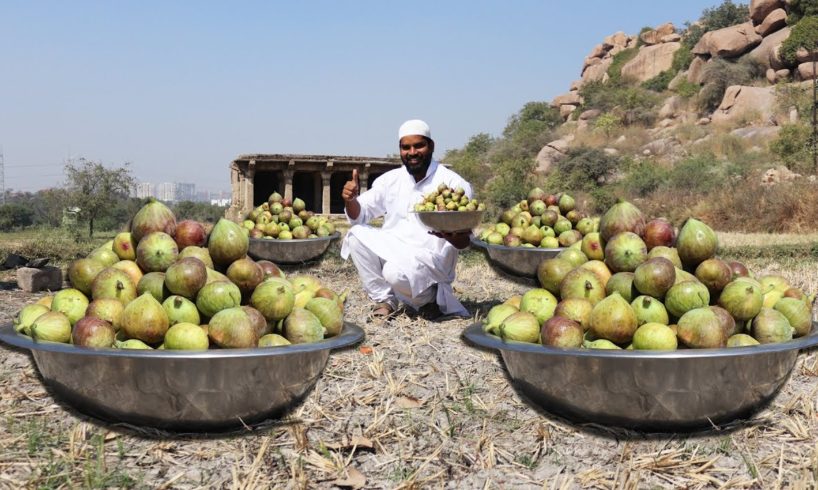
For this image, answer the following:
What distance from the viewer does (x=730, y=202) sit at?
51.9 feet

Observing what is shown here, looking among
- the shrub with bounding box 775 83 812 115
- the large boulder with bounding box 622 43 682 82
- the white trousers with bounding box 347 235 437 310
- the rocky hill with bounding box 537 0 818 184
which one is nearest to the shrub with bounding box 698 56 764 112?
the rocky hill with bounding box 537 0 818 184

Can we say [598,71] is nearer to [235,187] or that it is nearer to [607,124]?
[607,124]

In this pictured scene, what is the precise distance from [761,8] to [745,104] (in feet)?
37.0

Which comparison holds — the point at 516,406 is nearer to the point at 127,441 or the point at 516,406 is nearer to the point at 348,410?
the point at 348,410

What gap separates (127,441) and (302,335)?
0.82 metres

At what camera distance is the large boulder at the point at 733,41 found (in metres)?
45.7

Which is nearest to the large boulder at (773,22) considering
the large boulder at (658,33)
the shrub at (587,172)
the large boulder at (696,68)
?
the large boulder at (696,68)

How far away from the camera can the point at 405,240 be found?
5422mm

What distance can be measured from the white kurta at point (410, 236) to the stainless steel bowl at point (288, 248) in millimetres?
1945

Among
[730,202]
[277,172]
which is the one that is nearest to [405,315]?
[730,202]

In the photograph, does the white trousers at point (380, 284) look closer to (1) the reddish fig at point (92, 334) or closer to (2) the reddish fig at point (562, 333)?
(2) the reddish fig at point (562, 333)

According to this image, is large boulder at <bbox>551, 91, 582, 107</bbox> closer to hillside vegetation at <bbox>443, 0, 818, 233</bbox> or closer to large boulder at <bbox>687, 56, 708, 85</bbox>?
hillside vegetation at <bbox>443, 0, 818, 233</bbox>

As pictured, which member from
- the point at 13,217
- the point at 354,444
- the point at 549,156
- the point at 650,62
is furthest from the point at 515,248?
the point at 650,62

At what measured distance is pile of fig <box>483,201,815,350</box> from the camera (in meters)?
2.62
